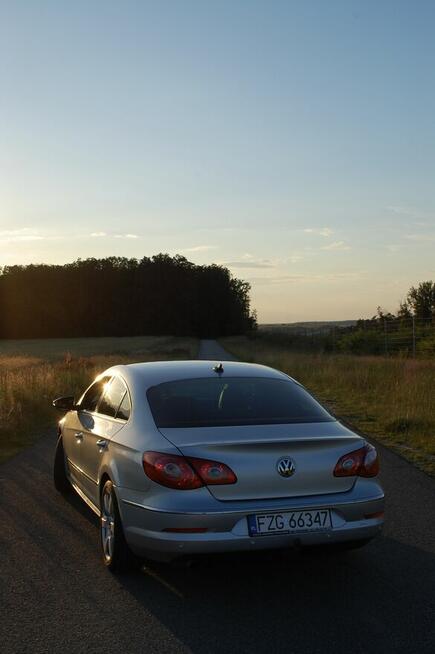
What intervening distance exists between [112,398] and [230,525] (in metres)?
2.00

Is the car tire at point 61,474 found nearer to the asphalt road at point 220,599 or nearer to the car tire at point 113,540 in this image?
the asphalt road at point 220,599

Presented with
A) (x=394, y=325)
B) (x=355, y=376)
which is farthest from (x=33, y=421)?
(x=394, y=325)

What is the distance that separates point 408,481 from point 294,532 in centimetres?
423

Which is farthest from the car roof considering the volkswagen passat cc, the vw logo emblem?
the vw logo emblem

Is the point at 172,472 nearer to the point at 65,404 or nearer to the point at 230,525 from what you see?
the point at 230,525

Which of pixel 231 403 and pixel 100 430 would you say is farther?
pixel 100 430

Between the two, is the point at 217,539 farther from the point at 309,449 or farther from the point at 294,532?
the point at 309,449

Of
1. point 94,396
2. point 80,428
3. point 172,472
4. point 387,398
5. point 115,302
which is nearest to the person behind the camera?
point 172,472

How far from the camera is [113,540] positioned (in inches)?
210

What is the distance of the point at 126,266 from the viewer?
144m

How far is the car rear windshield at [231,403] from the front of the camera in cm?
534

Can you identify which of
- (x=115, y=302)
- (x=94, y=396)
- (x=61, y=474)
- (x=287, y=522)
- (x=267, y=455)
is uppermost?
(x=115, y=302)

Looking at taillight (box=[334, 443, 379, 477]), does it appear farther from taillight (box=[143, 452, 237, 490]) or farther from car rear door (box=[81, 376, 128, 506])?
car rear door (box=[81, 376, 128, 506])

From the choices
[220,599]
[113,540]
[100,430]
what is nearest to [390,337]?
[100,430]
